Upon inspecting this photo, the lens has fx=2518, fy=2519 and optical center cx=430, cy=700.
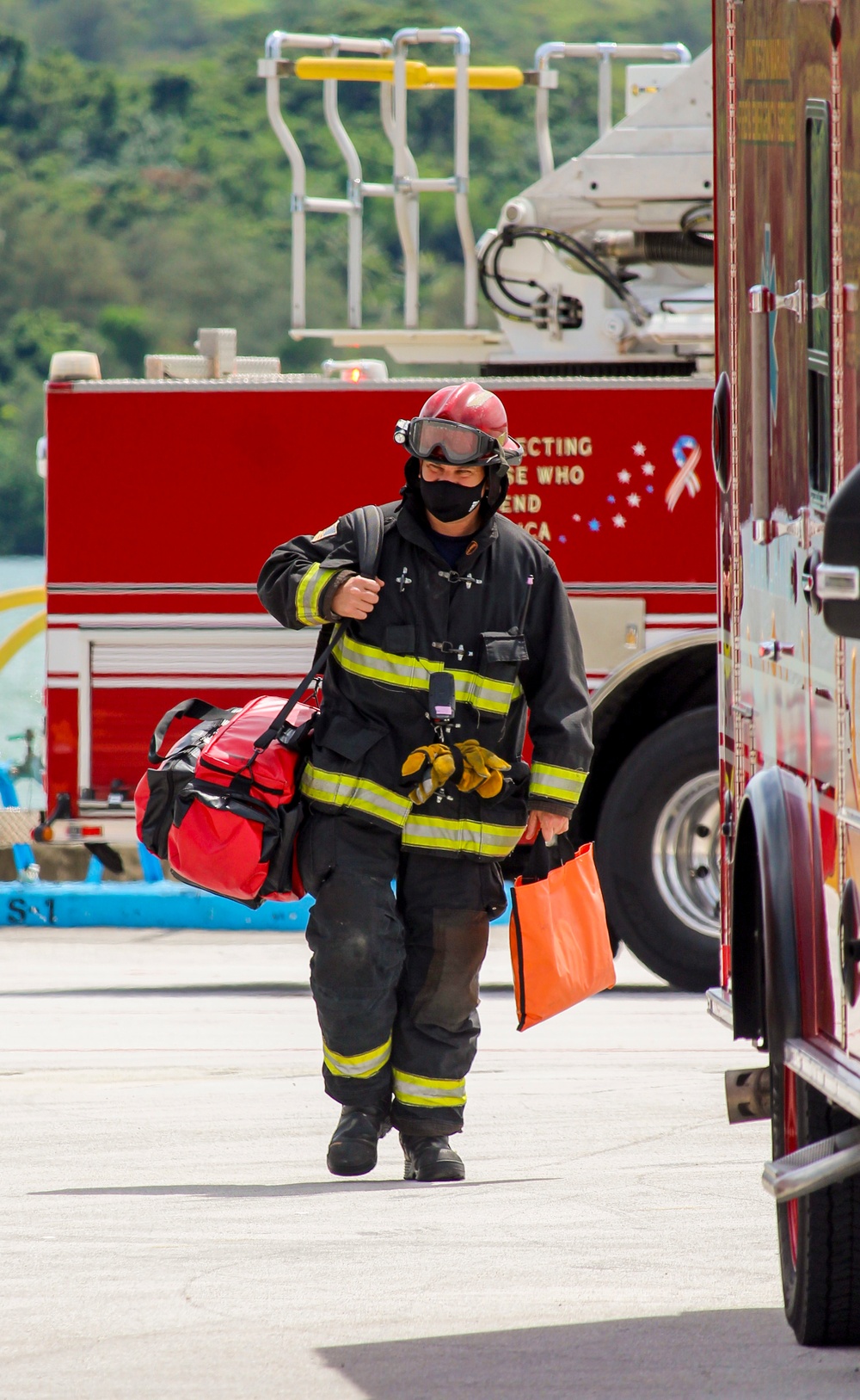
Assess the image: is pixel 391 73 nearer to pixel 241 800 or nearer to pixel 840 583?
pixel 241 800

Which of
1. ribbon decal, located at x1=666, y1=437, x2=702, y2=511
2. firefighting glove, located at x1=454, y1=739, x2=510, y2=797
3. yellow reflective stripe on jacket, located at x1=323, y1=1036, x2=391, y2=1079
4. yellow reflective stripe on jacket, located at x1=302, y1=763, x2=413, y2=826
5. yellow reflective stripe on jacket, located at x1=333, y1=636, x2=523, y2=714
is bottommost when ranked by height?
yellow reflective stripe on jacket, located at x1=323, y1=1036, x2=391, y2=1079

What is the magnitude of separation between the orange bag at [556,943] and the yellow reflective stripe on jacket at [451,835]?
5.4 inches

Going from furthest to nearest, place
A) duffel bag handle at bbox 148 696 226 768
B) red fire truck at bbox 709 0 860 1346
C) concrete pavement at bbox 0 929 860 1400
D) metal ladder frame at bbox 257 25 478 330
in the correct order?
metal ladder frame at bbox 257 25 478 330 < duffel bag handle at bbox 148 696 226 768 < concrete pavement at bbox 0 929 860 1400 < red fire truck at bbox 709 0 860 1346

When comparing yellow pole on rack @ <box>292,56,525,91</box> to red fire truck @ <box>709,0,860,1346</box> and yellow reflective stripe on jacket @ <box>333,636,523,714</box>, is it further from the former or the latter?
red fire truck @ <box>709,0,860,1346</box>

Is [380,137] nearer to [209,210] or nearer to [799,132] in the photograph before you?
[209,210]

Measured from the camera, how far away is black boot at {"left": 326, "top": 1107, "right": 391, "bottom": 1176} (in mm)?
5461

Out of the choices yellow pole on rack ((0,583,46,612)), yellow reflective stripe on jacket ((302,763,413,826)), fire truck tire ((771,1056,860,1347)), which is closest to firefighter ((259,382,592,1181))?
yellow reflective stripe on jacket ((302,763,413,826))

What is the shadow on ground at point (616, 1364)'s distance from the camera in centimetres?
391

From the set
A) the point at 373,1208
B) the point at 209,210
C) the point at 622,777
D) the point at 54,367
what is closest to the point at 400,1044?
the point at 373,1208

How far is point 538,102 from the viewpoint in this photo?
10.8 metres

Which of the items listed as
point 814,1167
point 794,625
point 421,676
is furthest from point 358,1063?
point 814,1167

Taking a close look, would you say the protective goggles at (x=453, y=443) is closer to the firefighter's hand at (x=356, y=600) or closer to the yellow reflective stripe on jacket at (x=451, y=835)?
the firefighter's hand at (x=356, y=600)

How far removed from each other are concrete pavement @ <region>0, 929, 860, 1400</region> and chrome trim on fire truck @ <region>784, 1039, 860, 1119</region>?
52 cm

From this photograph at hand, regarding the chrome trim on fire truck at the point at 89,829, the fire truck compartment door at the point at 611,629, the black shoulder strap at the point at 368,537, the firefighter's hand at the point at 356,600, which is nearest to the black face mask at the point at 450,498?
the black shoulder strap at the point at 368,537
